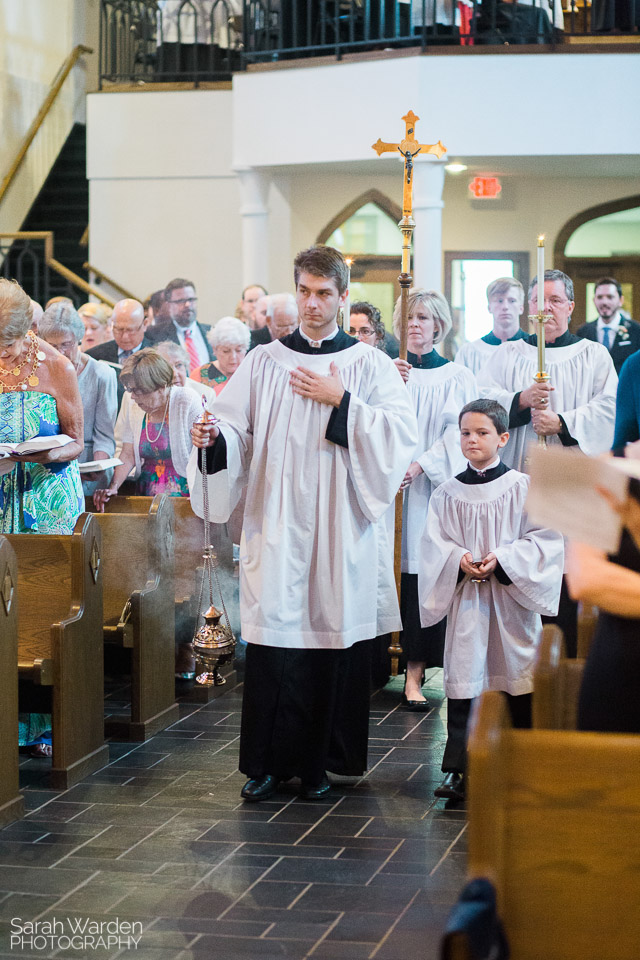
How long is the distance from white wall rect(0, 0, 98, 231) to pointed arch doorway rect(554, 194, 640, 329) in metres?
6.95

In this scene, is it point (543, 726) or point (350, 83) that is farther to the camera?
point (350, 83)

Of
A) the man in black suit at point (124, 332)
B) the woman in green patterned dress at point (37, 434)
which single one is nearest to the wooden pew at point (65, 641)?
the woman in green patterned dress at point (37, 434)

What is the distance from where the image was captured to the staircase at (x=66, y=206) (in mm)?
16797

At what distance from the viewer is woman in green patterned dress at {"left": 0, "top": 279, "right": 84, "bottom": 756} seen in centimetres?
605

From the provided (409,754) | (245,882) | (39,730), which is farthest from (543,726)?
(39,730)

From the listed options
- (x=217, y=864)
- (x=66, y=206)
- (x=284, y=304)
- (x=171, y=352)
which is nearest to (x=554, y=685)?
(x=217, y=864)

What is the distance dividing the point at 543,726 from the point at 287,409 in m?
2.39

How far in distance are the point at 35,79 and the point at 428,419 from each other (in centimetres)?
1138

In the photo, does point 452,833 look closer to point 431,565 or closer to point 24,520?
point 431,565

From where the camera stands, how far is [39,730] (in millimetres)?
6066

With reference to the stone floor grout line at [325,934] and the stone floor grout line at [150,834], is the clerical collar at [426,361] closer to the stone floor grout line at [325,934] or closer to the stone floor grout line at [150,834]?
the stone floor grout line at [150,834]

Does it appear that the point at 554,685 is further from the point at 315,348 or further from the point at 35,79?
→ the point at 35,79

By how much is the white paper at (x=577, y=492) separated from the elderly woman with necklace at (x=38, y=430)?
3.90m

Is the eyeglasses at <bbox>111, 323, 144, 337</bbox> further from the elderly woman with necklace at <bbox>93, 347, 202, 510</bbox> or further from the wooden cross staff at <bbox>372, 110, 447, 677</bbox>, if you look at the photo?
the wooden cross staff at <bbox>372, 110, 447, 677</bbox>
